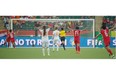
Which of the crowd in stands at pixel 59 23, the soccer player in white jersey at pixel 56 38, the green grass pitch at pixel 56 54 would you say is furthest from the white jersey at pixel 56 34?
the green grass pitch at pixel 56 54

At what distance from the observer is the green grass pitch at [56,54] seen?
11.1 metres

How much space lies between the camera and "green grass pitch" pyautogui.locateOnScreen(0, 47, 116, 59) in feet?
36.5

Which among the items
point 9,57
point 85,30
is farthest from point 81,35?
point 9,57

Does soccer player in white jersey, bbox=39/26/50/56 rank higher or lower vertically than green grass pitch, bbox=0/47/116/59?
higher

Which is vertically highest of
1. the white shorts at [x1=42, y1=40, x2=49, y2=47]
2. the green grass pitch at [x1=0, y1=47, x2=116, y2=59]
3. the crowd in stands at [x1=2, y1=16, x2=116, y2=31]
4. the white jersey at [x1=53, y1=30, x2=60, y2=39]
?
the crowd in stands at [x1=2, y1=16, x2=116, y2=31]

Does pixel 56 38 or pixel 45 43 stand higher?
pixel 56 38

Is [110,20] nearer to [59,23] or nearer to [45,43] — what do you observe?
[59,23]

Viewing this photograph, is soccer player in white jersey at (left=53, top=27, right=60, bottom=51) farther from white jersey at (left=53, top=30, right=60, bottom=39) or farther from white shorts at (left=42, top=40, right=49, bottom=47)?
white shorts at (left=42, top=40, right=49, bottom=47)

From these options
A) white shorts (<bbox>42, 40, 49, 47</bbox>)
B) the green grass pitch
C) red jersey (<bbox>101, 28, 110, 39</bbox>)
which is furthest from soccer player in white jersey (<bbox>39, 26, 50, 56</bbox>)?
red jersey (<bbox>101, 28, 110, 39</bbox>)

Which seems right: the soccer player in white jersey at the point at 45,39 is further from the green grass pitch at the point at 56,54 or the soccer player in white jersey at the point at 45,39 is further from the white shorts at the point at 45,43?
the green grass pitch at the point at 56,54

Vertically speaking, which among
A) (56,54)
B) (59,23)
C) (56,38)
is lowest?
(56,54)

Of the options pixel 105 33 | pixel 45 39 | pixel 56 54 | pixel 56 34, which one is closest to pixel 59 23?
pixel 56 34

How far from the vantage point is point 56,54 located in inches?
437

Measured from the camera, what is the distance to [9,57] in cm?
1116
